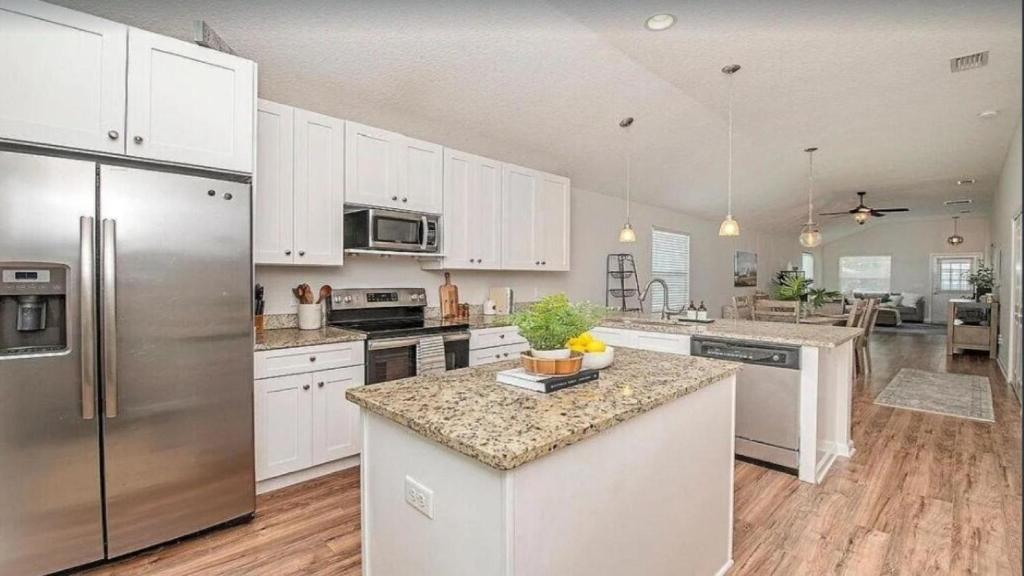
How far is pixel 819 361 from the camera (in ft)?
9.41

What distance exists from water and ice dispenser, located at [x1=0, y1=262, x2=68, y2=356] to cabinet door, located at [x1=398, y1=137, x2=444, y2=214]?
206 centimetres

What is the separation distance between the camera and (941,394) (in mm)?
4891

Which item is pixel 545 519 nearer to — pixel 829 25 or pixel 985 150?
pixel 829 25

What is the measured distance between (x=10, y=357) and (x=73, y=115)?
97 centimetres

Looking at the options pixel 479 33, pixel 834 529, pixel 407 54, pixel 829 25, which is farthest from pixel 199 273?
pixel 829 25

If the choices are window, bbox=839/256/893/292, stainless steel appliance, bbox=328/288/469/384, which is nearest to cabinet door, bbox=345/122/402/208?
stainless steel appliance, bbox=328/288/469/384

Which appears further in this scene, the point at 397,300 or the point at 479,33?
the point at 397,300

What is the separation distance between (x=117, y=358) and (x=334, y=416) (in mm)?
1204

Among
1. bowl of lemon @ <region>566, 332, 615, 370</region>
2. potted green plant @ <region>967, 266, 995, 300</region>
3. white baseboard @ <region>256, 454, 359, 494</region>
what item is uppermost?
potted green plant @ <region>967, 266, 995, 300</region>

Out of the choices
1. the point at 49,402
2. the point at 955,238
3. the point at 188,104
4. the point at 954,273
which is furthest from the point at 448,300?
the point at 954,273

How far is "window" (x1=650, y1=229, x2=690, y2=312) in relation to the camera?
276 inches

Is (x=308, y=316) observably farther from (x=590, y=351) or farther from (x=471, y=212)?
(x=590, y=351)

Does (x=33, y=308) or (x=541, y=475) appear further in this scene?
(x=33, y=308)

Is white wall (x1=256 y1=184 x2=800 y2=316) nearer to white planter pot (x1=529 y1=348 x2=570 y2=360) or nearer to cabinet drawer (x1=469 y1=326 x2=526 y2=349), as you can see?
cabinet drawer (x1=469 y1=326 x2=526 y2=349)
